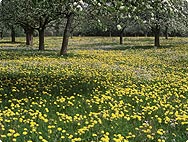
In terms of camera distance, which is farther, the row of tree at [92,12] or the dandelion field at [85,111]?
the row of tree at [92,12]

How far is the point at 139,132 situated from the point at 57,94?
4330mm

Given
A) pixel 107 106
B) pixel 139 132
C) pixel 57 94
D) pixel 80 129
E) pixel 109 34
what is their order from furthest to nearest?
pixel 109 34, pixel 57 94, pixel 107 106, pixel 139 132, pixel 80 129

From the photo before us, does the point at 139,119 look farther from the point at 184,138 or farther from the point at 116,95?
the point at 116,95

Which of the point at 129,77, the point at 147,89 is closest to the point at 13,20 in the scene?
the point at 129,77

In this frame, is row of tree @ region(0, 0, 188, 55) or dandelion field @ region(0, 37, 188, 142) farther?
row of tree @ region(0, 0, 188, 55)

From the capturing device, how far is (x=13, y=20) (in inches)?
1465

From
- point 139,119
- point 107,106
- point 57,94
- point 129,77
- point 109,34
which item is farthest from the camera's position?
point 109,34

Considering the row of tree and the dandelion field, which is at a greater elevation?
the row of tree

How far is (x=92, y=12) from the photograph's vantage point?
18.2 meters

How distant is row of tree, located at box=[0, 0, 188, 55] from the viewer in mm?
10008

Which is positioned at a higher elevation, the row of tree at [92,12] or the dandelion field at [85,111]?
the row of tree at [92,12]

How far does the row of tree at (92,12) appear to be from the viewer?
1001cm

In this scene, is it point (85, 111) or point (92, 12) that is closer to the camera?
point (85, 111)

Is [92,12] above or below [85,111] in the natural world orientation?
above
